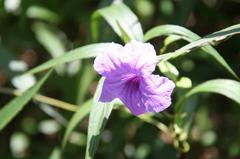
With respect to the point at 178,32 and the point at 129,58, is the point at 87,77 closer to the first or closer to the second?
the point at 178,32

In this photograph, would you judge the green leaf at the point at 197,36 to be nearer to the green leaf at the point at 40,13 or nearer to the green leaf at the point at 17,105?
the green leaf at the point at 17,105

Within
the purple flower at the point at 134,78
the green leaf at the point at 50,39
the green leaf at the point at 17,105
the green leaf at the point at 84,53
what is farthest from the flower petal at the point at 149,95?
the green leaf at the point at 50,39

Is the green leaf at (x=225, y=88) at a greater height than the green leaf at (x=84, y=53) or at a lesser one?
lesser

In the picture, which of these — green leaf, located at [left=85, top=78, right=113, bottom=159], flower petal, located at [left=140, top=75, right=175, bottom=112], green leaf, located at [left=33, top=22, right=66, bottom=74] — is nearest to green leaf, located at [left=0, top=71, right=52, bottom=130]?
green leaf, located at [left=85, top=78, right=113, bottom=159]

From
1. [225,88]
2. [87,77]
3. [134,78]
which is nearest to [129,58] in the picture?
[134,78]

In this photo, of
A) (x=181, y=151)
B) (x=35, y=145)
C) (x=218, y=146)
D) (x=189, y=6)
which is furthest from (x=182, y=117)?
(x=35, y=145)

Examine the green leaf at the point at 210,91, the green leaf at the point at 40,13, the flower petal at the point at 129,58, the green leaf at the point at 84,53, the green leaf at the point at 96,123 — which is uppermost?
the flower petal at the point at 129,58
